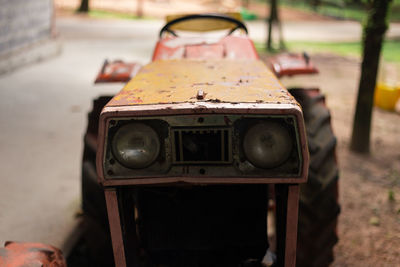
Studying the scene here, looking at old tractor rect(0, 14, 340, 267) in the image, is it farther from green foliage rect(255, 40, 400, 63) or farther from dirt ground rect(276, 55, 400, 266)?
green foliage rect(255, 40, 400, 63)

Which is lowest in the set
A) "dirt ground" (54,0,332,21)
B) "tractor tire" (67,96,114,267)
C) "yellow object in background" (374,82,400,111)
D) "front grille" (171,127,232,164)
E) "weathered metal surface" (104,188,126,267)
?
"dirt ground" (54,0,332,21)

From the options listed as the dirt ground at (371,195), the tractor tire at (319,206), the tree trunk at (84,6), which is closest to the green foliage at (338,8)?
the tree trunk at (84,6)

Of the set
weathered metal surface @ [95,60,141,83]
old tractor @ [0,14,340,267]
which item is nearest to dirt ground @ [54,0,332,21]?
weathered metal surface @ [95,60,141,83]

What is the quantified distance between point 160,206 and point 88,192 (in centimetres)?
64

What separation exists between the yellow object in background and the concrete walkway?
4.28 meters

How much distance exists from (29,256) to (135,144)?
2.22 feet

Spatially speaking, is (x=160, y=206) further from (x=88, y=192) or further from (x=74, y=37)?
(x=74, y=37)

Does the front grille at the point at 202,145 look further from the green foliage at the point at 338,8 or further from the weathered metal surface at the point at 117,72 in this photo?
the green foliage at the point at 338,8

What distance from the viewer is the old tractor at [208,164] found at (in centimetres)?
159

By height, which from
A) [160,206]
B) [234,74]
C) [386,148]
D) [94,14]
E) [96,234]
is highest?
[234,74]

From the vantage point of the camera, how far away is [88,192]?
8.27 feet

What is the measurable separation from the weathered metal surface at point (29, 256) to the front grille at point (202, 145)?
72 centimetres

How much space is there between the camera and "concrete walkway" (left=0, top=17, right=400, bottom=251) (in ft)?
10.9

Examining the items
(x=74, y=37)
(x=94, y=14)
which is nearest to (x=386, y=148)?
(x=74, y=37)
